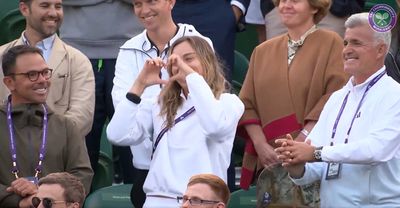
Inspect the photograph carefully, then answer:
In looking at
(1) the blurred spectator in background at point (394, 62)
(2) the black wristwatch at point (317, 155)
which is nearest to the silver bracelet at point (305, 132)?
(1) the blurred spectator in background at point (394, 62)

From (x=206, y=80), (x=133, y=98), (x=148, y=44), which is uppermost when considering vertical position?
(x=148, y=44)

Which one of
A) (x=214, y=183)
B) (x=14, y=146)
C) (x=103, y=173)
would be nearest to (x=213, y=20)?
(x=103, y=173)

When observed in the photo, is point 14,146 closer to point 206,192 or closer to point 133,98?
point 133,98

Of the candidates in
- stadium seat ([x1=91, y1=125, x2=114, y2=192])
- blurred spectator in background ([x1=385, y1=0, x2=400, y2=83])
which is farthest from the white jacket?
stadium seat ([x1=91, y1=125, x2=114, y2=192])

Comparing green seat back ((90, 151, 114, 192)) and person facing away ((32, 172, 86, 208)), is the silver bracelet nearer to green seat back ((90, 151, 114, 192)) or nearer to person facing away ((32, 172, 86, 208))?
person facing away ((32, 172, 86, 208))

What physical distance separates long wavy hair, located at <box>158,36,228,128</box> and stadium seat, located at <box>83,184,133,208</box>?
3.84 ft

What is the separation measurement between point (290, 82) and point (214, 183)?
1.61 meters

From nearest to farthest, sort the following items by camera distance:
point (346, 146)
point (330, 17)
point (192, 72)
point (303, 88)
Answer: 1. point (346, 146)
2. point (192, 72)
3. point (303, 88)
4. point (330, 17)

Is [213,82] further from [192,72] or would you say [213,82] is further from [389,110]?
[389,110]

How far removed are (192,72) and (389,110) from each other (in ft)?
4.20

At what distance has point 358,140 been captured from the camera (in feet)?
24.7

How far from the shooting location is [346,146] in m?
7.44

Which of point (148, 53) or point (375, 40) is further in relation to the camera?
point (148, 53)

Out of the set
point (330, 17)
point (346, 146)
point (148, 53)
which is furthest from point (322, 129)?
point (330, 17)
